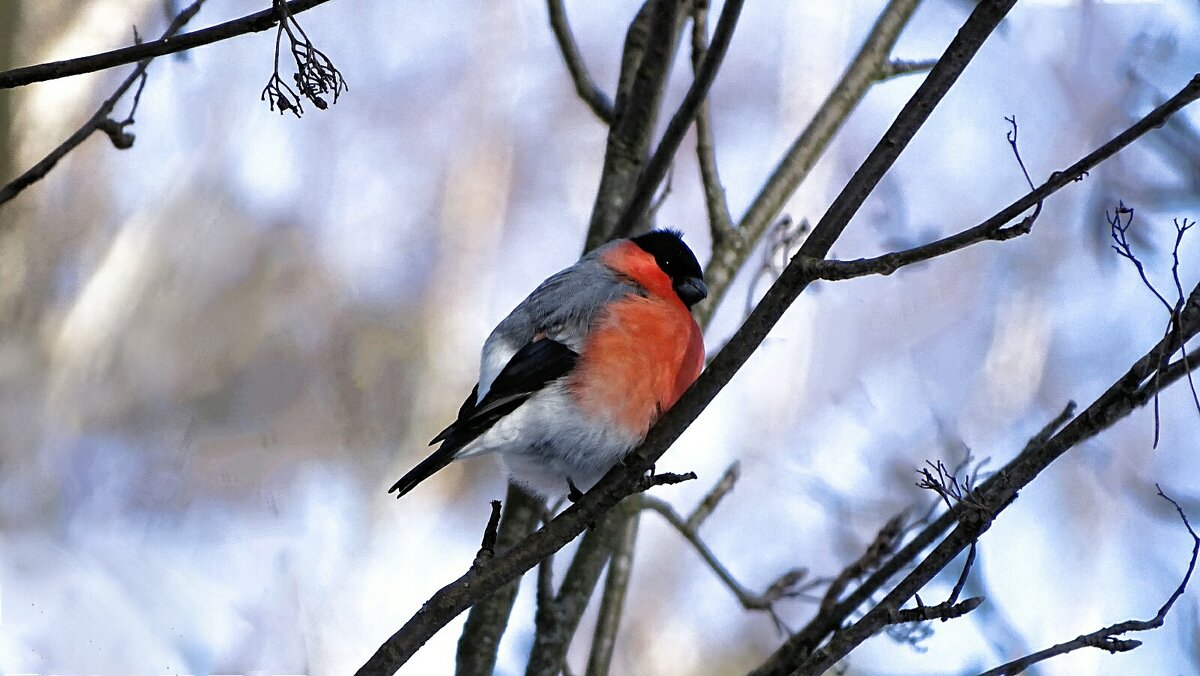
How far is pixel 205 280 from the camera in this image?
505 centimetres

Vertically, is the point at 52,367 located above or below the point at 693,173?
below

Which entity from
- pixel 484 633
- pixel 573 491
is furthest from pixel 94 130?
pixel 484 633

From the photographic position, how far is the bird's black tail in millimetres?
2334

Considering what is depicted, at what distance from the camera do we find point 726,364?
72.2 inches

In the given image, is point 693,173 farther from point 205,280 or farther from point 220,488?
point 220,488

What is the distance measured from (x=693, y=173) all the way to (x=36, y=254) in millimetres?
3377

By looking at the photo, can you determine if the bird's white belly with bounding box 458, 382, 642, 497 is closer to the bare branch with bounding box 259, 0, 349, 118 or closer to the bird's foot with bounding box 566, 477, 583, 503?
the bird's foot with bounding box 566, 477, 583, 503

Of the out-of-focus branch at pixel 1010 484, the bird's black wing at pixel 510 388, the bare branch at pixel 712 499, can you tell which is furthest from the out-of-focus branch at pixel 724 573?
the out-of-focus branch at pixel 1010 484

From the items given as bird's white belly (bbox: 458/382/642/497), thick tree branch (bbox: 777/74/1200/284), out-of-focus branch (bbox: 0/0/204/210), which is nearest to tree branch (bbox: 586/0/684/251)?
bird's white belly (bbox: 458/382/642/497)

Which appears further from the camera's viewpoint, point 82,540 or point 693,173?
point 693,173

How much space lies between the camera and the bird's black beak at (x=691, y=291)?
3.08 m

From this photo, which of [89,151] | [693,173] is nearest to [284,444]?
[89,151]

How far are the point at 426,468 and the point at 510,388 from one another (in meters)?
0.33

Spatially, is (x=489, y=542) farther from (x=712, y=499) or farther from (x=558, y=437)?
(x=712, y=499)
